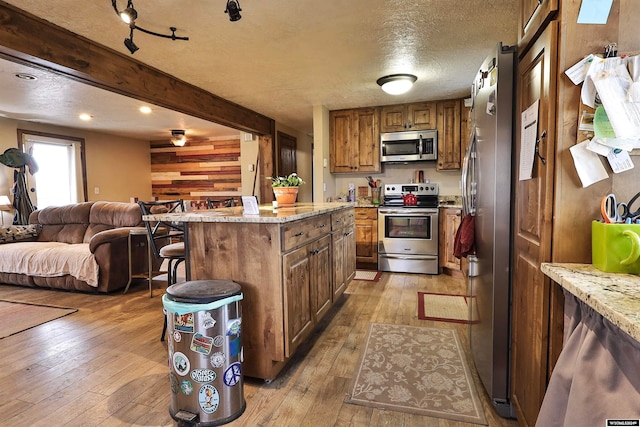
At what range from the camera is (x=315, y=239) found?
2381mm

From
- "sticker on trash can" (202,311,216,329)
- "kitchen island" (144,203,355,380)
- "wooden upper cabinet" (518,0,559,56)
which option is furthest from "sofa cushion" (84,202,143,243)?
"wooden upper cabinet" (518,0,559,56)

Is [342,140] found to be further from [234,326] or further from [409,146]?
[234,326]

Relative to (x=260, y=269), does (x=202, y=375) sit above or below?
below

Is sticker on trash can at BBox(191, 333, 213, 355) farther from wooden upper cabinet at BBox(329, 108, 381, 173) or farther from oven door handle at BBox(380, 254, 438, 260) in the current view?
wooden upper cabinet at BBox(329, 108, 381, 173)

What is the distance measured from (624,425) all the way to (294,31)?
267 cm

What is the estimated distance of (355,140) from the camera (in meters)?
4.89

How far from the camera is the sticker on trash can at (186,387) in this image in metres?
1.59

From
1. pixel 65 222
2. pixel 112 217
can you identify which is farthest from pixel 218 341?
pixel 65 222

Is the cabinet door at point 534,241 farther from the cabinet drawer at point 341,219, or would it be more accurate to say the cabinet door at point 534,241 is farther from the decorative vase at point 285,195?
the decorative vase at point 285,195

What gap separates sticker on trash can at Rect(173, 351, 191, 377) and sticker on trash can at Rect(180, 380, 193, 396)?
36 mm

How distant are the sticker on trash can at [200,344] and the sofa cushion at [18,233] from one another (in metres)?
4.21

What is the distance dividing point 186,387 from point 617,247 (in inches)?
68.1

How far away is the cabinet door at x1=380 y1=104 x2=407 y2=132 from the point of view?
15.5 feet

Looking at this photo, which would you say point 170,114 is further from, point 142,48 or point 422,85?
point 422,85
